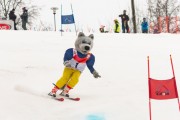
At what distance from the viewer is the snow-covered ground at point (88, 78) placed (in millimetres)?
8422

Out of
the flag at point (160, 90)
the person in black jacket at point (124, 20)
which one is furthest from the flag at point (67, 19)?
the flag at point (160, 90)

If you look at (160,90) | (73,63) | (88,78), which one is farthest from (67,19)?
(160,90)

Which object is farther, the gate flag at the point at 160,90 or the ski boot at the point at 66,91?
the ski boot at the point at 66,91

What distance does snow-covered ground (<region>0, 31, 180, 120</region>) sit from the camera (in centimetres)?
842

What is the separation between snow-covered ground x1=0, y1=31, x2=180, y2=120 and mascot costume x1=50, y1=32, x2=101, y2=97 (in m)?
0.38

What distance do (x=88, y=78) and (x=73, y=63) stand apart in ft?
7.88

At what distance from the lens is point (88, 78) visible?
11836mm

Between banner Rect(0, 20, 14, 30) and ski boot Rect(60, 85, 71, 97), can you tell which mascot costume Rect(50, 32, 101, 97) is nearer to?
ski boot Rect(60, 85, 71, 97)

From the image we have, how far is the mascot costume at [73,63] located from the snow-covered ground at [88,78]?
1.25 feet

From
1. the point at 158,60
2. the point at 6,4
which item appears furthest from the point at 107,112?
the point at 6,4

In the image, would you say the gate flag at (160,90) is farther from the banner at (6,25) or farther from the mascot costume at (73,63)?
the banner at (6,25)

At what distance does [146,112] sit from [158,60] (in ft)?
20.1

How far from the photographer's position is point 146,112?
8.75 meters

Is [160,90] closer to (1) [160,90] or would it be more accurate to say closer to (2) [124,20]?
(1) [160,90]
